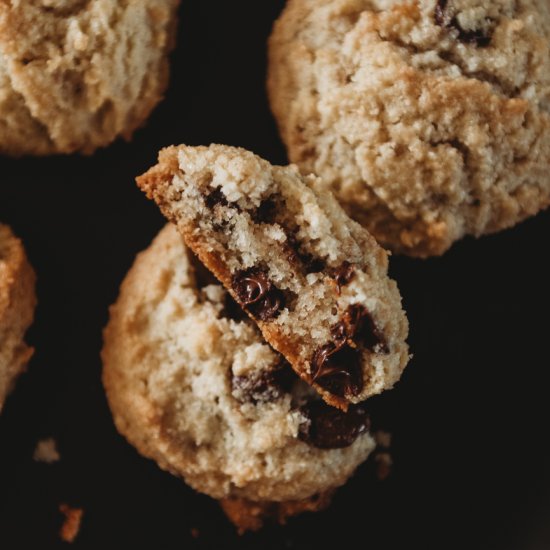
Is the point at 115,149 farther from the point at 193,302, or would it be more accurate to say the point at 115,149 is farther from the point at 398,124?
the point at 398,124

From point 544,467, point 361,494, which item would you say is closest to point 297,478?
point 361,494

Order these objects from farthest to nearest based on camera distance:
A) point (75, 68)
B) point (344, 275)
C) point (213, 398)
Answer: point (213, 398), point (75, 68), point (344, 275)

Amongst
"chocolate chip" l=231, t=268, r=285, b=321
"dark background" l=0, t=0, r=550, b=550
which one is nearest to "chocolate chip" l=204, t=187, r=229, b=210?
"chocolate chip" l=231, t=268, r=285, b=321

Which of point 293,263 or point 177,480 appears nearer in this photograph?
point 293,263

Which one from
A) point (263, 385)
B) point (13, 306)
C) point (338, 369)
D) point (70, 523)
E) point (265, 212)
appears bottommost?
point (70, 523)

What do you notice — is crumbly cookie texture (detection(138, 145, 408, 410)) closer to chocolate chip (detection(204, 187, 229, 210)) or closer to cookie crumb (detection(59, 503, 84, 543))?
chocolate chip (detection(204, 187, 229, 210))

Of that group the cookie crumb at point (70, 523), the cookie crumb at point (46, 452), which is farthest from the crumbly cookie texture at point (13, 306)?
the cookie crumb at point (70, 523)

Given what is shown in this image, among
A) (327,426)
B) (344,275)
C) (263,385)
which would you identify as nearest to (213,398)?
(263,385)

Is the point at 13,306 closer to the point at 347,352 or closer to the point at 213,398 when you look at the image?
the point at 213,398
